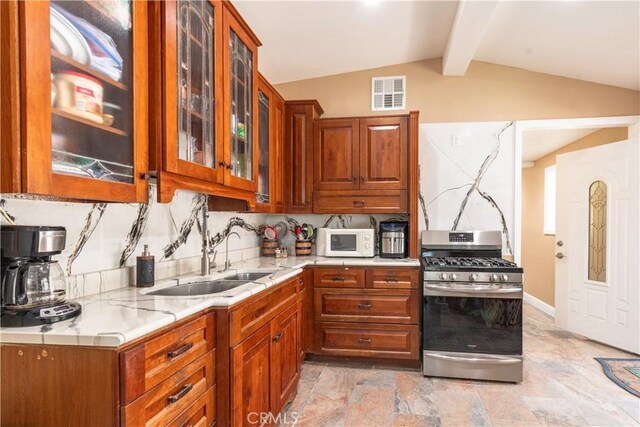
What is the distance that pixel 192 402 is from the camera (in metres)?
1.26

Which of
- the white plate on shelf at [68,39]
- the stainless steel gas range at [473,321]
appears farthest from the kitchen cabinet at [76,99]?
the stainless steel gas range at [473,321]

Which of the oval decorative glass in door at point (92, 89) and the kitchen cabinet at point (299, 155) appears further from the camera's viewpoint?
the kitchen cabinet at point (299, 155)

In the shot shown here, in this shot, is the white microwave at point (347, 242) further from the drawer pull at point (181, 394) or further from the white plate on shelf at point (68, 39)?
the white plate on shelf at point (68, 39)

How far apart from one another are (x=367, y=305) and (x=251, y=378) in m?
1.42

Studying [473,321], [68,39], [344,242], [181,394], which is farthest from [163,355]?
[473,321]

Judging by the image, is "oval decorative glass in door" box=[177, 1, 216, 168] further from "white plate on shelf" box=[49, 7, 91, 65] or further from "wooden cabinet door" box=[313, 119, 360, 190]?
"wooden cabinet door" box=[313, 119, 360, 190]

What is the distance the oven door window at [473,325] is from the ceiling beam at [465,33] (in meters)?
2.03

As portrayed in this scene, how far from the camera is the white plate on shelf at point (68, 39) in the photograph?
98 cm

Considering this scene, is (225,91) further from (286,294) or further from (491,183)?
(491,183)

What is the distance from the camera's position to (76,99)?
1058mm

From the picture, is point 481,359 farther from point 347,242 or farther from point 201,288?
point 201,288

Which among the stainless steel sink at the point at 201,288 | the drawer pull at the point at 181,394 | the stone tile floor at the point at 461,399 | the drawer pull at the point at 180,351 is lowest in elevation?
the stone tile floor at the point at 461,399

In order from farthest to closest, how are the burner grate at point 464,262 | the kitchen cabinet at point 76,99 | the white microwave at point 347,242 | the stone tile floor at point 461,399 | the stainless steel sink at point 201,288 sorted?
the white microwave at point 347,242 < the burner grate at point 464,262 < the stone tile floor at point 461,399 < the stainless steel sink at point 201,288 < the kitchen cabinet at point 76,99

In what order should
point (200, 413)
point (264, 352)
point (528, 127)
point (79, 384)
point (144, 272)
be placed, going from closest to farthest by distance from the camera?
point (79, 384), point (200, 413), point (144, 272), point (264, 352), point (528, 127)
